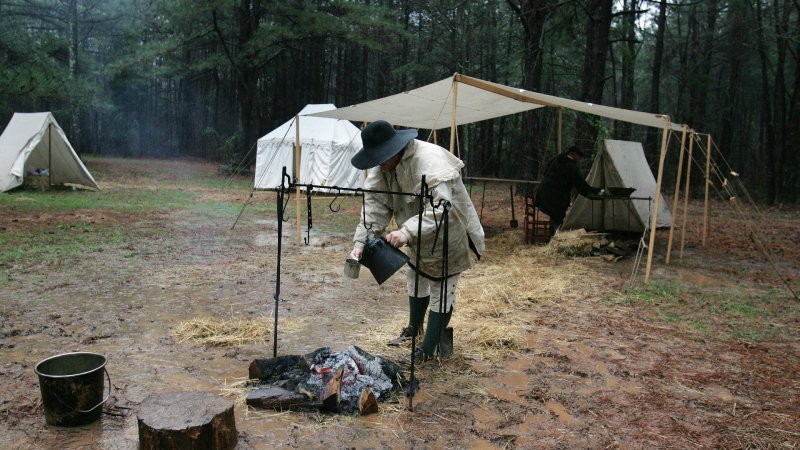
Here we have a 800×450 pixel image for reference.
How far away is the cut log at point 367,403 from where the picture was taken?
2818 millimetres

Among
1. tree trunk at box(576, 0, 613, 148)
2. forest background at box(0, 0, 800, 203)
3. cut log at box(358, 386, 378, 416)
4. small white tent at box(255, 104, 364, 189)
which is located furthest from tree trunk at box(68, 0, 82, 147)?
cut log at box(358, 386, 378, 416)

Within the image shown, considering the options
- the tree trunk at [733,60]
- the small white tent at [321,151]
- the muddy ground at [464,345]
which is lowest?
the muddy ground at [464,345]

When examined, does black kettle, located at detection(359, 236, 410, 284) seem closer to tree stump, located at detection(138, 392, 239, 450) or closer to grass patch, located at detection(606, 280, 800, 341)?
tree stump, located at detection(138, 392, 239, 450)

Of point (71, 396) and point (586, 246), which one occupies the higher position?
point (586, 246)

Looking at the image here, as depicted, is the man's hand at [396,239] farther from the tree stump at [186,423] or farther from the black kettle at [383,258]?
the tree stump at [186,423]

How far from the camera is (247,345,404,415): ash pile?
2.85 m

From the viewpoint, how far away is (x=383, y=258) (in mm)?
2932

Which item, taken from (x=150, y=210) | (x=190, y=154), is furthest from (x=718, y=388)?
(x=190, y=154)

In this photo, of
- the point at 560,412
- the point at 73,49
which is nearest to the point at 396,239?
the point at 560,412

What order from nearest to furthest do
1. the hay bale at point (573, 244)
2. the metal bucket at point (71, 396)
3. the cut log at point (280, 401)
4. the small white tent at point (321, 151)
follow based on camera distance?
the metal bucket at point (71, 396), the cut log at point (280, 401), the hay bale at point (573, 244), the small white tent at point (321, 151)

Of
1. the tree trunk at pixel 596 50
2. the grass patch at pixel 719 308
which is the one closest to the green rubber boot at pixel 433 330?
the grass patch at pixel 719 308

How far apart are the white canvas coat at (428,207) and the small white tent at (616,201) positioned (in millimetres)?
5746

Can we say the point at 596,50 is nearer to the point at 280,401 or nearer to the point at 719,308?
the point at 719,308

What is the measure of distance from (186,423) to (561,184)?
21.3 feet
